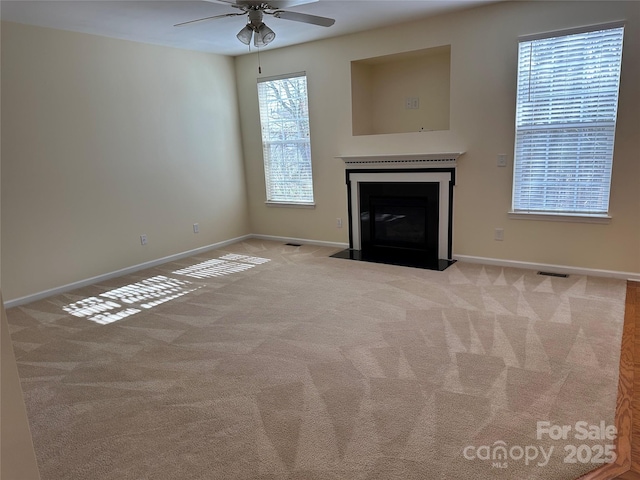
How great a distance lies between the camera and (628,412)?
2.18m

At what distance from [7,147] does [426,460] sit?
14.3ft

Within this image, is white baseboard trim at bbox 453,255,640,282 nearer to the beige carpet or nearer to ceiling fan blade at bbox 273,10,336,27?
the beige carpet

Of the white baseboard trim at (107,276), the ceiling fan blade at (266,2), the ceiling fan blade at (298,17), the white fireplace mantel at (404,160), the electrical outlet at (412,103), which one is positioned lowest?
the white baseboard trim at (107,276)

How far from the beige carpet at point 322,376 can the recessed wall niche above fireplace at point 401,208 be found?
0.69 metres

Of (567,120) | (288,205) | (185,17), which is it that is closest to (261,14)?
(185,17)

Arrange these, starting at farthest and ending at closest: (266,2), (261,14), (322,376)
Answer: (261,14), (266,2), (322,376)

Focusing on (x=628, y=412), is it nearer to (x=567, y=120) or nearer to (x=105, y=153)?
(x=567, y=120)

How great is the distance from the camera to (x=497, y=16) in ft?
13.7

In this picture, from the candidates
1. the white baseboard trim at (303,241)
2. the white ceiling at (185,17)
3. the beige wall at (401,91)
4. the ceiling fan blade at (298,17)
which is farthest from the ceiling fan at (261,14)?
the white baseboard trim at (303,241)

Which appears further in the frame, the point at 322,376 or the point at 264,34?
the point at 264,34

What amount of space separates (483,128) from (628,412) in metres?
3.07

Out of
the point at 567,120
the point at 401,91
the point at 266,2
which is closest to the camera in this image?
the point at 266,2

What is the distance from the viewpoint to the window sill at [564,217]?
4000mm

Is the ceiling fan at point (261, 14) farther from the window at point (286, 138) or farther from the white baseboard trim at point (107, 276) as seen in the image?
the white baseboard trim at point (107, 276)
